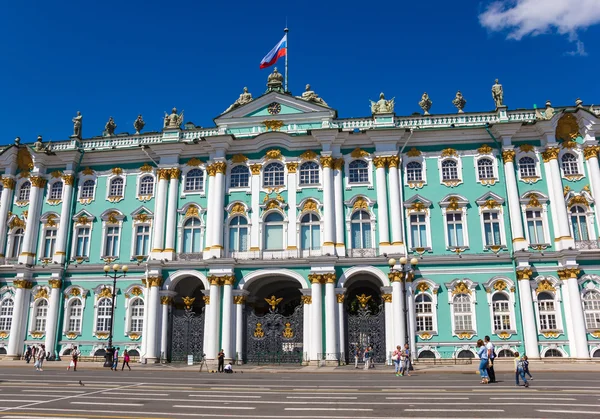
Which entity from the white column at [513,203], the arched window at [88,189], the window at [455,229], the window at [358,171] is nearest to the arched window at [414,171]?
the window at [358,171]

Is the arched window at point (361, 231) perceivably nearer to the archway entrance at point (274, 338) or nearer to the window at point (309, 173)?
the window at point (309, 173)

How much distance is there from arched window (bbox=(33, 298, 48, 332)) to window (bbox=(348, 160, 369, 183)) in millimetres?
24884

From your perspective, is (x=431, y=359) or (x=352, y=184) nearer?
(x=431, y=359)

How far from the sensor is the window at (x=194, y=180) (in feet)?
131

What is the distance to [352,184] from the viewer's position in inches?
1505

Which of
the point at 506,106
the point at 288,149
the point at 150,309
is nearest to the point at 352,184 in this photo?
the point at 288,149

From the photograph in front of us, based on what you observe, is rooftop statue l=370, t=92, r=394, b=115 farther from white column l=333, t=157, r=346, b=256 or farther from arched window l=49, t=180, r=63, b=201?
arched window l=49, t=180, r=63, b=201

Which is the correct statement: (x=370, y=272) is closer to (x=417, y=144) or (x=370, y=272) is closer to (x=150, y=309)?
(x=417, y=144)

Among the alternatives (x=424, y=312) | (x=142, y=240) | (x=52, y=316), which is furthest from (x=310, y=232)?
(x=52, y=316)

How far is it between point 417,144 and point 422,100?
15.8 feet

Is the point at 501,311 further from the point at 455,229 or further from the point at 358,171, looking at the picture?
the point at 358,171

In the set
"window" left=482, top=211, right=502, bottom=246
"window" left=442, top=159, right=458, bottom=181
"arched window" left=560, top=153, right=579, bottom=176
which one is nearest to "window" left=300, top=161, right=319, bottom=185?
"window" left=442, top=159, right=458, bottom=181

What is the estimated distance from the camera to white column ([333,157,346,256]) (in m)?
36.7

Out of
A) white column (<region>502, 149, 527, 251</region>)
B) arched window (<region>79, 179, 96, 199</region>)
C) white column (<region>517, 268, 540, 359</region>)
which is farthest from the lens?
arched window (<region>79, 179, 96, 199</region>)
